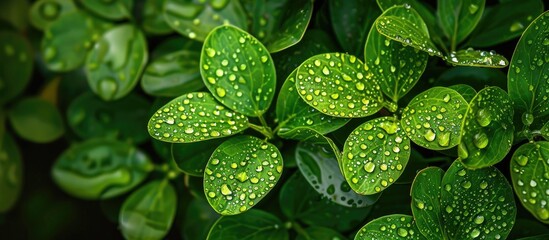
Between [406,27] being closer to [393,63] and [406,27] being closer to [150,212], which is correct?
[393,63]

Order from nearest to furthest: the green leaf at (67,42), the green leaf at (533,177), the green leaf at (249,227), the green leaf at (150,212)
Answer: the green leaf at (533,177), the green leaf at (249,227), the green leaf at (150,212), the green leaf at (67,42)

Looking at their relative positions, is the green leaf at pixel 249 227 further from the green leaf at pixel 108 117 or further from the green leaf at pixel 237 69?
the green leaf at pixel 108 117

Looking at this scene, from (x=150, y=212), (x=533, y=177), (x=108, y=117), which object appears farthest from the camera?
(x=108, y=117)

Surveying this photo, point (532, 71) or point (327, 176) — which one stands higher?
point (532, 71)

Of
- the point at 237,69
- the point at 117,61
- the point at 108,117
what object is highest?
the point at 237,69

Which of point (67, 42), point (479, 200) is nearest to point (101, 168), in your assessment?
point (67, 42)

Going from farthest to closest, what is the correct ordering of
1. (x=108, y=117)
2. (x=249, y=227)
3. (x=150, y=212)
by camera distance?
(x=108, y=117), (x=150, y=212), (x=249, y=227)

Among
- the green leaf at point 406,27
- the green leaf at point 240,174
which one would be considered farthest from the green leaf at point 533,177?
the green leaf at point 240,174
